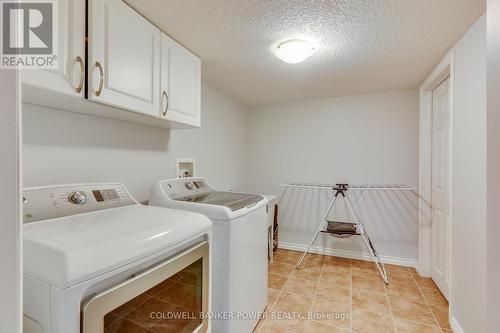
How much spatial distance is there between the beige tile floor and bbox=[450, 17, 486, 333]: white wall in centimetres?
33

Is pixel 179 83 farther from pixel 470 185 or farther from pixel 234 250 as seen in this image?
pixel 470 185

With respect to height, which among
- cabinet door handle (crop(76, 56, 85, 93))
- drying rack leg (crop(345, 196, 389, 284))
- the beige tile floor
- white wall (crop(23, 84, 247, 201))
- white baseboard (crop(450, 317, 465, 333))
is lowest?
the beige tile floor

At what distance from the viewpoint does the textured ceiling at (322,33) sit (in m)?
1.29

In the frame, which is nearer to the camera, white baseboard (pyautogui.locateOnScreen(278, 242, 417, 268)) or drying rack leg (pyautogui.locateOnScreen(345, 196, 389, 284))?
drying rack leg (pyautogui.locateOnScreen(345, 196, 389, 284))

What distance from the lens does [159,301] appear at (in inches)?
36.4

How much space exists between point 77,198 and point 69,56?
646mm

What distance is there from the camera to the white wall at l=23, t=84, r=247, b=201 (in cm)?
120

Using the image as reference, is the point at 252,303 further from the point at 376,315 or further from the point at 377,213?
the point at 377,213

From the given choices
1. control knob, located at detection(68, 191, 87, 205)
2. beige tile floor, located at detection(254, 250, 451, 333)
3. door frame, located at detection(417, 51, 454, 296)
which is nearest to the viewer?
control knob, located at detection(68, 191, 87, 205)

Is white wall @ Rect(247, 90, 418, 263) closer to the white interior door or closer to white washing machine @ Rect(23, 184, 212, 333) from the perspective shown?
the white interior door

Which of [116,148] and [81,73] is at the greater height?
[81,73]

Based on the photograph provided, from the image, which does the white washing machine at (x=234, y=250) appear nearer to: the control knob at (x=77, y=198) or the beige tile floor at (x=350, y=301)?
the beige tile floor at (x=350, y=301)

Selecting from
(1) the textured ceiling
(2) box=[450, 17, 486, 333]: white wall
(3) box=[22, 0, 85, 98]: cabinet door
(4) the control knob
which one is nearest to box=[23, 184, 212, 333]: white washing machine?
(4) the control knob

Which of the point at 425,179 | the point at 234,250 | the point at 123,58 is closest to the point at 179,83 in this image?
the point at 123,58
